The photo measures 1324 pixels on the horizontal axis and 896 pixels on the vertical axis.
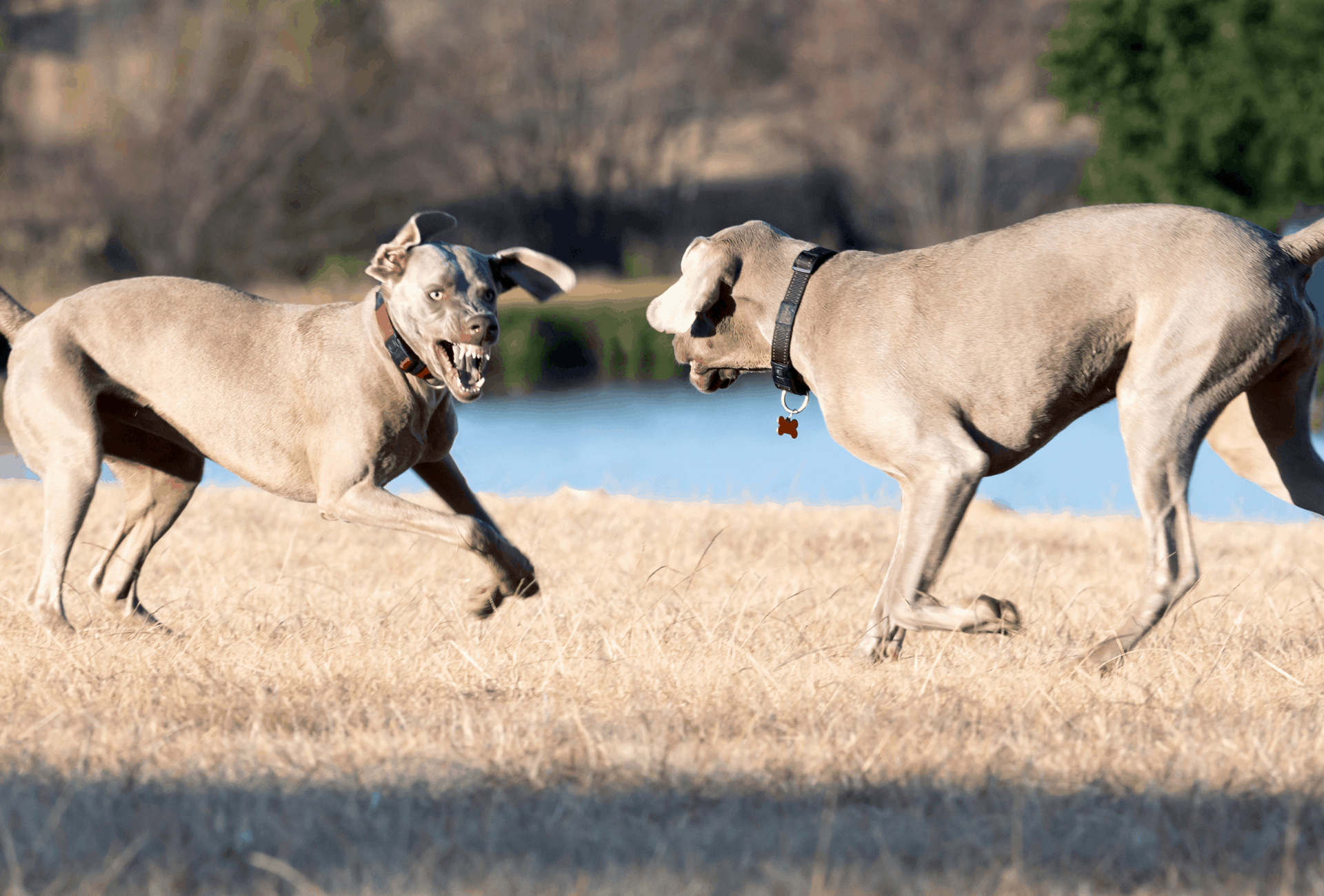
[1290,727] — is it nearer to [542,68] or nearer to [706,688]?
Result: [706,688]

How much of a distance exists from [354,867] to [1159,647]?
10.0ft

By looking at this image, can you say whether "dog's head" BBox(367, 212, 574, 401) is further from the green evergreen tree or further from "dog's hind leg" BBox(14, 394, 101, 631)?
the green evergreen tree

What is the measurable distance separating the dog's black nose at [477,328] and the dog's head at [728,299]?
567 mm

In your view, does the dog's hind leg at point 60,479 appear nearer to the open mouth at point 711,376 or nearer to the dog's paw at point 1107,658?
the open mouth at point 711,376

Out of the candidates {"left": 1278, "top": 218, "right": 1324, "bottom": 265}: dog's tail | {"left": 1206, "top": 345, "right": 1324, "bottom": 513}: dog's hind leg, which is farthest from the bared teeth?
{"left": 1278, "top": 218, "right": 1324, "bottom": 265}: dog's tail

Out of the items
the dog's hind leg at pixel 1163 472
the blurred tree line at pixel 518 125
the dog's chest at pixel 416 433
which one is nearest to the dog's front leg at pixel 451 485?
the dog's chest at pixel 416 433

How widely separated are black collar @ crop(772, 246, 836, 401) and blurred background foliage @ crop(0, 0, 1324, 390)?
21.9m

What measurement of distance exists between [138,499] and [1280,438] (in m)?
4.28

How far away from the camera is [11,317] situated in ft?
16.9

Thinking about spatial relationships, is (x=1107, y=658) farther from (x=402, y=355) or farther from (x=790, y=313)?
(x=402, y=355)

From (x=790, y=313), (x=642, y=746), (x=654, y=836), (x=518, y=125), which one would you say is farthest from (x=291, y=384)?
(x=518, y=125)

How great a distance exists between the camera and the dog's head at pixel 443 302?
15.3 feet

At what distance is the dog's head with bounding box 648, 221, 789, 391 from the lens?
473cm

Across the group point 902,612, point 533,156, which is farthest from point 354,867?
point 533,156
